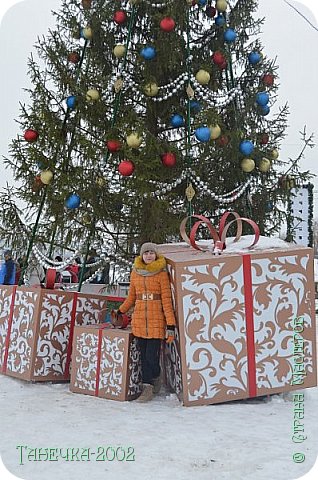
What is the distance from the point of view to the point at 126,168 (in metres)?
5.55

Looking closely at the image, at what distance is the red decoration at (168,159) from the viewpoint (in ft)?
18.9

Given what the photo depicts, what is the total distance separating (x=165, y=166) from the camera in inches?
230

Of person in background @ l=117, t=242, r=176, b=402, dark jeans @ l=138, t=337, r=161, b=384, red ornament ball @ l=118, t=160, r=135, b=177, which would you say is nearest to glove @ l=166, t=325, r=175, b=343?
person in background @ l=117, t=242, r=176, b=402

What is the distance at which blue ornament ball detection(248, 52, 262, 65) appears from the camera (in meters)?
6.64

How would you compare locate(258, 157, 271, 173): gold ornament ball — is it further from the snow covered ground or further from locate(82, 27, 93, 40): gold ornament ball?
the snow covered ground

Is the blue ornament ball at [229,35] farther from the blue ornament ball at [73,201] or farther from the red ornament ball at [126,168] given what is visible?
the blue ornament ball at [73,201]

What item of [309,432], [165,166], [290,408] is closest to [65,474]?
[309,432]

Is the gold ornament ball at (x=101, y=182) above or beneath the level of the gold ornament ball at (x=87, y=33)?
beneath

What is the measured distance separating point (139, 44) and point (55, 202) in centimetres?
185

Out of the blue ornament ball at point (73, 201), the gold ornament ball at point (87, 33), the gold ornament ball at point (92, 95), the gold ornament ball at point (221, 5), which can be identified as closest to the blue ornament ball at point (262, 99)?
the gold ornament ball at point (221, 5)

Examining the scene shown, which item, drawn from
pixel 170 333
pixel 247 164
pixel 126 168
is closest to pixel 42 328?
pixel 170 333

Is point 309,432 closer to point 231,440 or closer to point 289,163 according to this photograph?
point 231,440

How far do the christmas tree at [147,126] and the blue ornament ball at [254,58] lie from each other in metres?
0.01

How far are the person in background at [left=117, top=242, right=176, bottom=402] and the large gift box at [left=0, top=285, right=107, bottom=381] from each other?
0.91m
